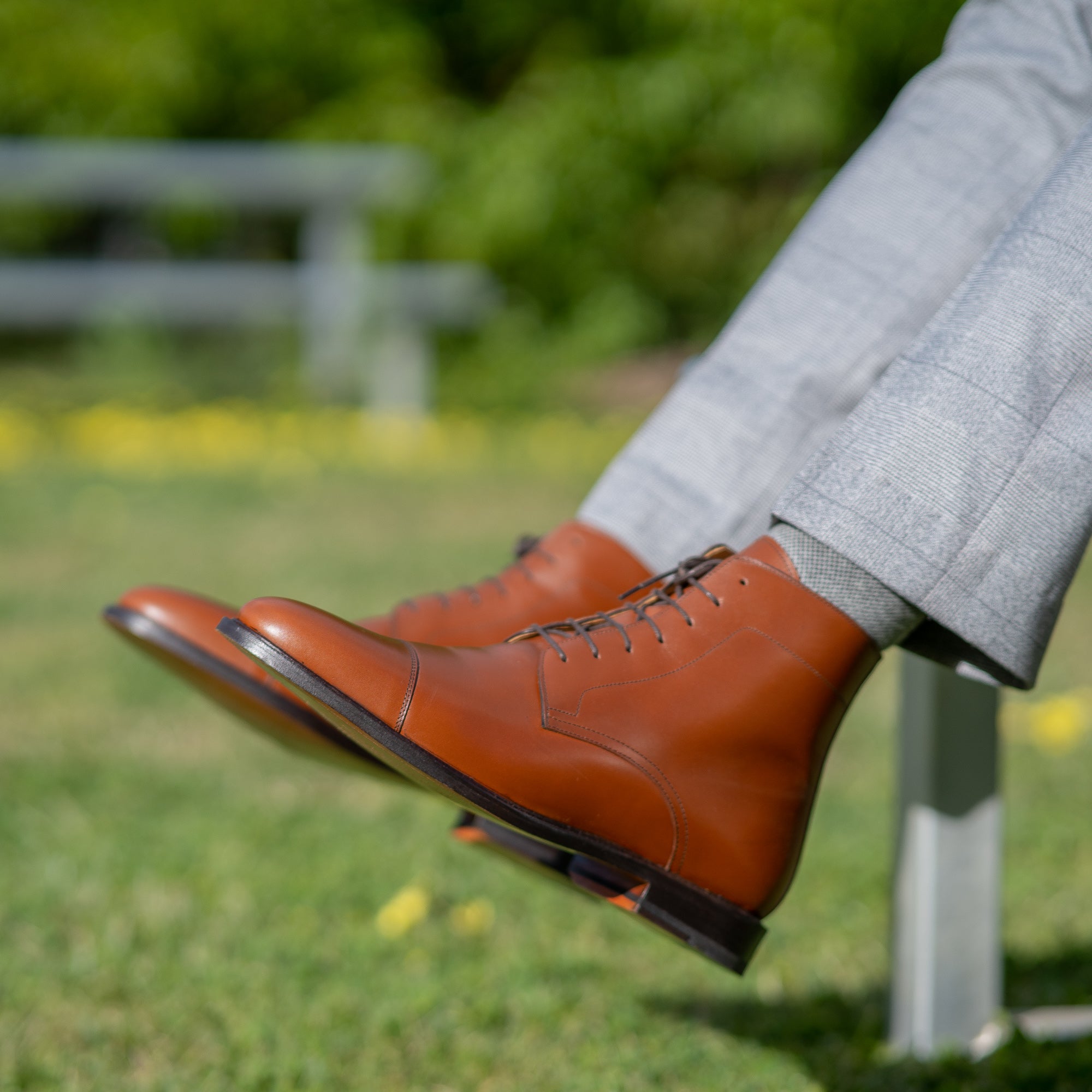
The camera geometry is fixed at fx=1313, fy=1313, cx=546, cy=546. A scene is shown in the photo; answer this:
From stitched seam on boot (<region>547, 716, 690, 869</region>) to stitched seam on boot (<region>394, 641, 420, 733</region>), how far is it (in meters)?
0.12

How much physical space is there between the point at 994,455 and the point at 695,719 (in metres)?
0.30

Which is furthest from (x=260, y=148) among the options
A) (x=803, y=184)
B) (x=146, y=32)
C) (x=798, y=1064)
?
(x=798, y=1064)

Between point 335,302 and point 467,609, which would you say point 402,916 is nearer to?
point 467,609

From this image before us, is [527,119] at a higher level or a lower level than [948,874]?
lower

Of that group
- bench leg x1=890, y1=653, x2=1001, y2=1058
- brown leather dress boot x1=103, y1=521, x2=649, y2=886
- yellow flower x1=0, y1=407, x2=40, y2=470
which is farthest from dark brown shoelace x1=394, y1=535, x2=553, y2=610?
yellow flower x1=0, y1=407, x2=40, y2=470

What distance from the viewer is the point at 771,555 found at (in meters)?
1.05

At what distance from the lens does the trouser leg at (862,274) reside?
1189 millimetres

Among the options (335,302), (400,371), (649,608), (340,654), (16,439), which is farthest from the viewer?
(335,302)

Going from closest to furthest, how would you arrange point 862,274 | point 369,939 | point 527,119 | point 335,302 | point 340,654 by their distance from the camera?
point 340,654
point 862,274
point 369,939
point 335,302
point 527,119

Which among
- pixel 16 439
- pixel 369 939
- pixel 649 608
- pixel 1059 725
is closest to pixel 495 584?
pixel 649 608

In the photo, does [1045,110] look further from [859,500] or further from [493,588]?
[493,588]

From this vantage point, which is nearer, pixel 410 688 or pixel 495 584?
pixel 410 688

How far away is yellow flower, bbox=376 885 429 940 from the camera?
1.66 meters

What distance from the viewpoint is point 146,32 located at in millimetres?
9789
